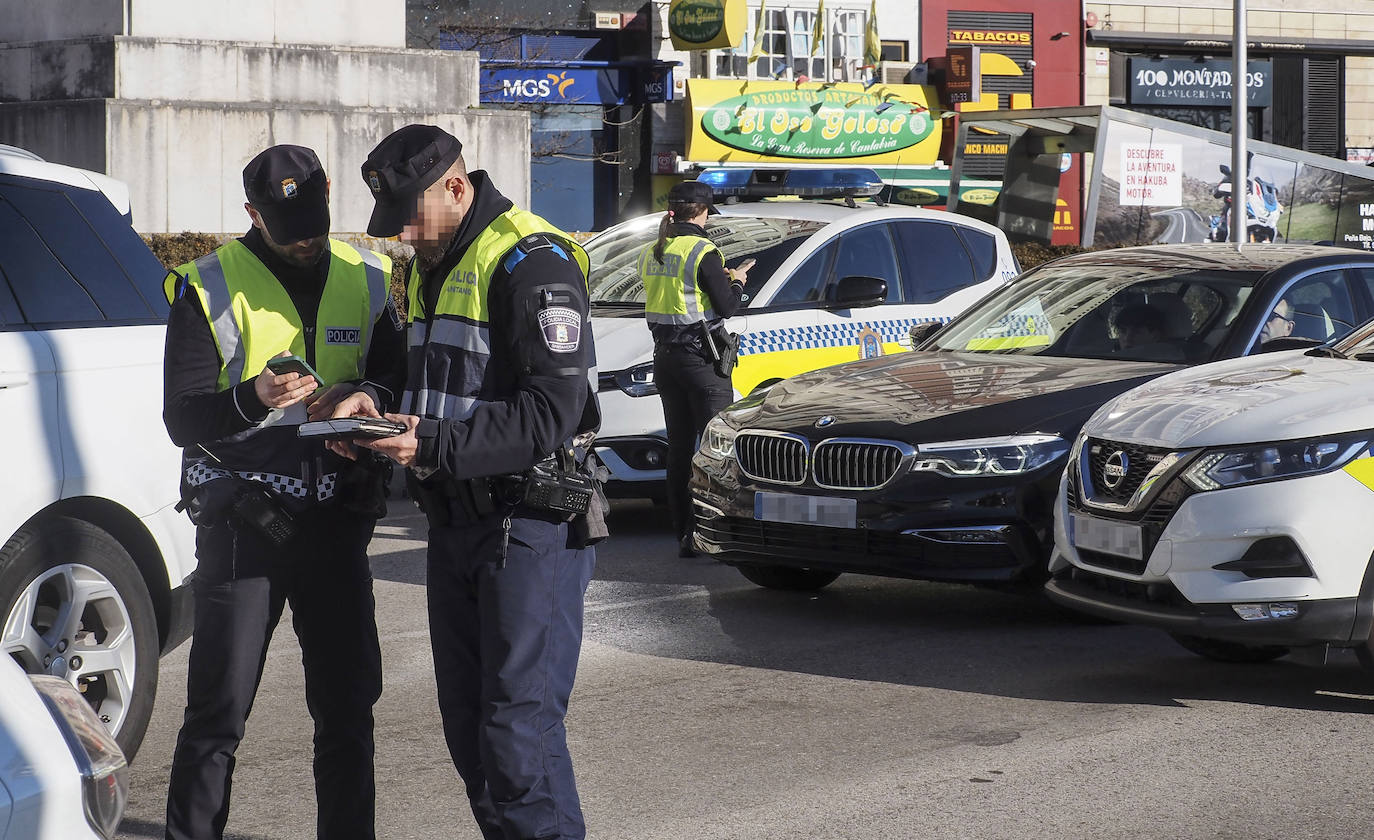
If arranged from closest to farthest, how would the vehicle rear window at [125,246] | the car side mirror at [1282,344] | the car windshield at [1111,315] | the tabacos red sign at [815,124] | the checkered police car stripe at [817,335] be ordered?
the vehicle rear window at [125,246], the car side mirror at [1282,344], the car windshield at [1111,315], the checkered police car stripe at [817,335], the tabacos red sign at [815,124]

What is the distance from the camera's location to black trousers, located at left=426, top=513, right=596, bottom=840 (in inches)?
133

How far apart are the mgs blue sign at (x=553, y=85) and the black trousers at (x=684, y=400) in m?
19.2

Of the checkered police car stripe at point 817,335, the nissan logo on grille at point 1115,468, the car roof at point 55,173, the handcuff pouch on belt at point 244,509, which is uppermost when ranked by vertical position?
the car roof at point 55,173

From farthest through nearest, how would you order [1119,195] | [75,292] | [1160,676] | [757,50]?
[757,50] < [1119,195] < [1160,676] < [75,292]

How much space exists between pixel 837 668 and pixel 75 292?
299 centimetres

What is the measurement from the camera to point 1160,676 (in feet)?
20.0

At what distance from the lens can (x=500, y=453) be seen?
3.35m

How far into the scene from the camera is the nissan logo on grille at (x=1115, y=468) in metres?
5.75

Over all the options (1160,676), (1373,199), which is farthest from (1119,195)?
(1160,676)

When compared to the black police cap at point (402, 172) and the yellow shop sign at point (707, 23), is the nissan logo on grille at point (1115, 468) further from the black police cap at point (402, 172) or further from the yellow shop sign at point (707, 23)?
the yellow shop sign at point (707, 23)

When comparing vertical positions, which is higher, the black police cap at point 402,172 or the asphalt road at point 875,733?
the black police cap at point 402,172

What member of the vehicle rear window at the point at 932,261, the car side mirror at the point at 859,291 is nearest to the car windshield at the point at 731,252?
the car side mirror at the point at 859,291

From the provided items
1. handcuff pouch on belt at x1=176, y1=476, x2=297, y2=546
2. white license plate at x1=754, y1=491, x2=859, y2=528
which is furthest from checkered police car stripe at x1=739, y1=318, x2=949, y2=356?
handcuff pouch on belt at x1=176, y1=476, x2=297, y2=546

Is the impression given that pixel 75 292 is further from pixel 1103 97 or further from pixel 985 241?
pixel 1103 97
